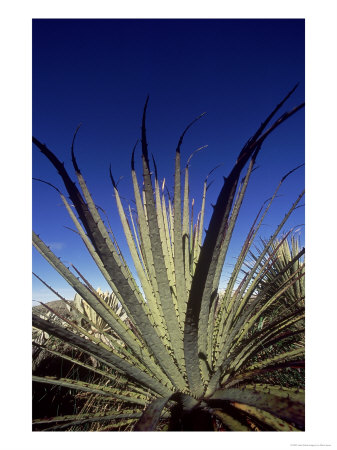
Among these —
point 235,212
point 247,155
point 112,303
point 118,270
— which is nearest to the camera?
point 247,155

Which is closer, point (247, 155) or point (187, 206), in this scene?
point (247, 155)

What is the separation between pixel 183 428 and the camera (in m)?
0.73
